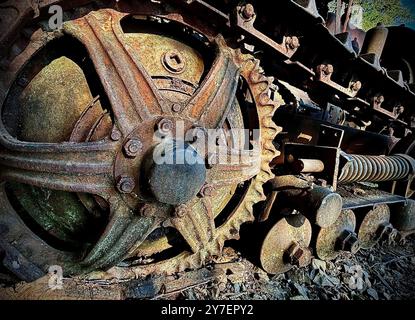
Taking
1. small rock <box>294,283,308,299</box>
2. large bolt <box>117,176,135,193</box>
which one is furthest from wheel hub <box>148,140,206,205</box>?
small rock <box>294,283,308,299</box>

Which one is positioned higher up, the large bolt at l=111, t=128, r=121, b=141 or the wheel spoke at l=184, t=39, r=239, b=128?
the wheel spoke at l=184, t=39, r=239, b=128

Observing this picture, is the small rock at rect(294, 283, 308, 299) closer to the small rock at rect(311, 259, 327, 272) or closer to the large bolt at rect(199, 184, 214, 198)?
the small rock at rect(311, 259, 327, 272)

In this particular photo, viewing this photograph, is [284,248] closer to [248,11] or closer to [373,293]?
[373,293]

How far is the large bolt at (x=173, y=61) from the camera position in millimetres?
1650

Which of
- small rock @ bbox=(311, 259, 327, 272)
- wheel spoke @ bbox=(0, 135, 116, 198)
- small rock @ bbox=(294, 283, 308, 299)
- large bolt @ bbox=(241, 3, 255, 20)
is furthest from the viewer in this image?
small rock @ bbox=(311, 259, 327, 272)

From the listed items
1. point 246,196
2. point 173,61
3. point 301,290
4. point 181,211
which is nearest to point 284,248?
point 301,290

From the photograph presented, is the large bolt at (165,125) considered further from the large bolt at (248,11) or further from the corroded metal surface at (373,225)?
the corroded metal surface at (373,225)

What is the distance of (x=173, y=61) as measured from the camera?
5.50ft

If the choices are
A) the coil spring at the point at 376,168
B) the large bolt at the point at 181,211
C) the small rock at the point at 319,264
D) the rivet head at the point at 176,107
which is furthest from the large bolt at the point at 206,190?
the small rock at the point at 319,264

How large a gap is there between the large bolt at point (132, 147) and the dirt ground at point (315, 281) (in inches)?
29.8

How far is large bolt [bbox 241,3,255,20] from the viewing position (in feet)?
4.98

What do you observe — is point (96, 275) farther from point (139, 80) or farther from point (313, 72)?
point (313, 72)

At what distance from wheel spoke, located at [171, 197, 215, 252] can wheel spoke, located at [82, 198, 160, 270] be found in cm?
20

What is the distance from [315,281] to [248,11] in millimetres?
1995
